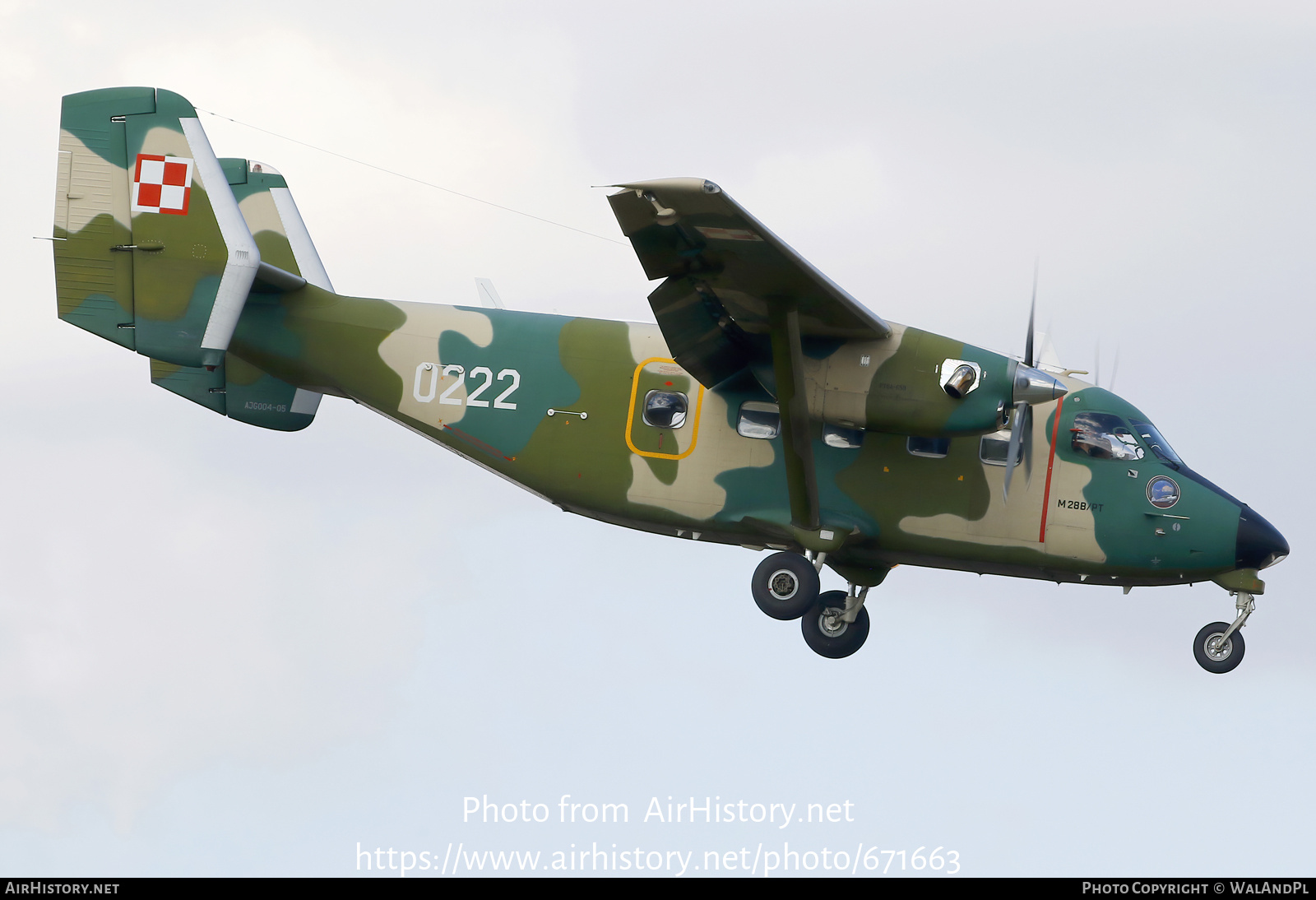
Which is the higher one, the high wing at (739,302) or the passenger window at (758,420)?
the high wing at (739,302)

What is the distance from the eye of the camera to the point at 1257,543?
60.9 ft

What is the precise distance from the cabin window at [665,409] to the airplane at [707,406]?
0.02 metres

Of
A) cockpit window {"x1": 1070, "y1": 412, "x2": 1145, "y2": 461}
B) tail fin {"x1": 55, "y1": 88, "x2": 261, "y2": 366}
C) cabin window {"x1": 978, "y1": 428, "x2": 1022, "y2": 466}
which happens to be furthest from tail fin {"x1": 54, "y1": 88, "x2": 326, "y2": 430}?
cockpit window {"x1": 1070, "y1": 412, "x2": 1145, "y2": 461}

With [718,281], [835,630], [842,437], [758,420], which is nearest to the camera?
[718,281]

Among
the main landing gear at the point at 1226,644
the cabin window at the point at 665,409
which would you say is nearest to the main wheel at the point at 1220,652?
the main landing gear at the point at 1226,644

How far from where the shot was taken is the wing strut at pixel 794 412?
1755 cm

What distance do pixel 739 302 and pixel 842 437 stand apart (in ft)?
7.67

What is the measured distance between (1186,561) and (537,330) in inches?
323

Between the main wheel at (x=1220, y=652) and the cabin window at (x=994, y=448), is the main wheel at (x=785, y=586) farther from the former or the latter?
the main wheel at (x=1220, y=652)

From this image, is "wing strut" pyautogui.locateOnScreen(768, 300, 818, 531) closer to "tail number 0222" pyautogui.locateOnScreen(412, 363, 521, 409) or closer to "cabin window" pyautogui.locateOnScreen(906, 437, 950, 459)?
"cabin window" pyautogui.locateOnScreen(906, 437, 950, 459)

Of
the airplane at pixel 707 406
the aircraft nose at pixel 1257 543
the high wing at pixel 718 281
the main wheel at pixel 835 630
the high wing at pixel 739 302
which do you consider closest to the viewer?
the high wing at pixel 718 281

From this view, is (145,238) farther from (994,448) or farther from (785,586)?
(994,448)

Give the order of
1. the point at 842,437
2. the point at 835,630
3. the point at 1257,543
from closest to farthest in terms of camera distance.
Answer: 1. the point at 1257,543
2. the point at 842,437
3. the point at 835,630

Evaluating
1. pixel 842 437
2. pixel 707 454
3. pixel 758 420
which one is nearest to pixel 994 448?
pixel 842 437
